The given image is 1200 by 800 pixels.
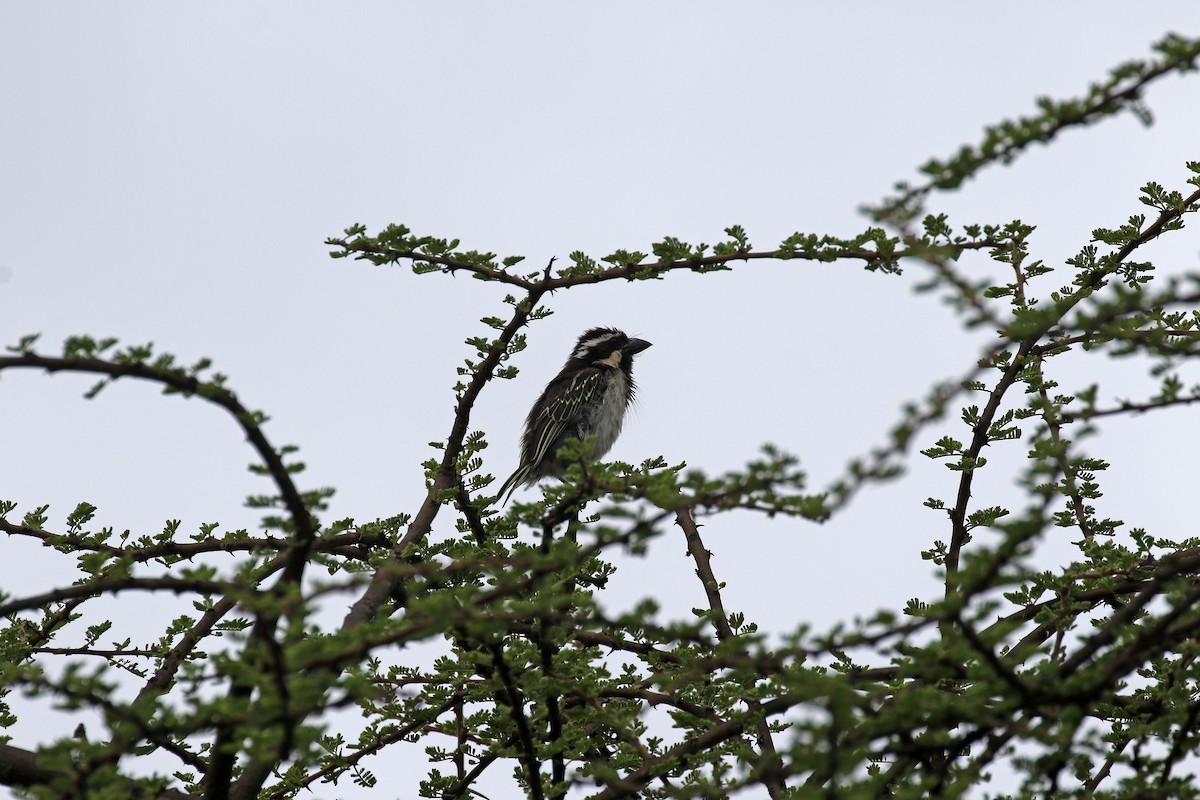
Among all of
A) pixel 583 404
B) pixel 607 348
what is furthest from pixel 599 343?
pixel 583 404

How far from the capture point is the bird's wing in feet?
32.7

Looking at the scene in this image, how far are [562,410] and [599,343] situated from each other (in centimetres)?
108

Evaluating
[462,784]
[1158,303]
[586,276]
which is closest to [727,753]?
[462,784]

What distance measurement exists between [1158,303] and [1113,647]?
1097 mm

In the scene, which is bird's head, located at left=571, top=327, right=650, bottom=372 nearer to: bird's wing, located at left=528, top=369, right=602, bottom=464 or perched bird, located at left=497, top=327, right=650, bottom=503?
perched bird, located at left=497, top=327, right=650, bottom=503

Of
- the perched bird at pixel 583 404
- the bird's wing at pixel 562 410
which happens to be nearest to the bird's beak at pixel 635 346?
the perched bird at pixel 583 404

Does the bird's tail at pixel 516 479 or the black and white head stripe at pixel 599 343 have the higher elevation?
the black and white head stripe at pixel 599 343

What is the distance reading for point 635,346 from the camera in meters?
10.8

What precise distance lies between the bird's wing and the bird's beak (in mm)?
422

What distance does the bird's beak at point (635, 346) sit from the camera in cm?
1081

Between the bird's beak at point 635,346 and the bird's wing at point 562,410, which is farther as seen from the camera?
the bird's beak at point 635,346

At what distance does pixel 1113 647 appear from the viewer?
3.72 meters

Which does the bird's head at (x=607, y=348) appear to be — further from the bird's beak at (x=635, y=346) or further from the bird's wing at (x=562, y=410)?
the bird's wing at (x=562, y=410)

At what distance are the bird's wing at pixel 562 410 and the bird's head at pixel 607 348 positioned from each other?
1.11 ft
